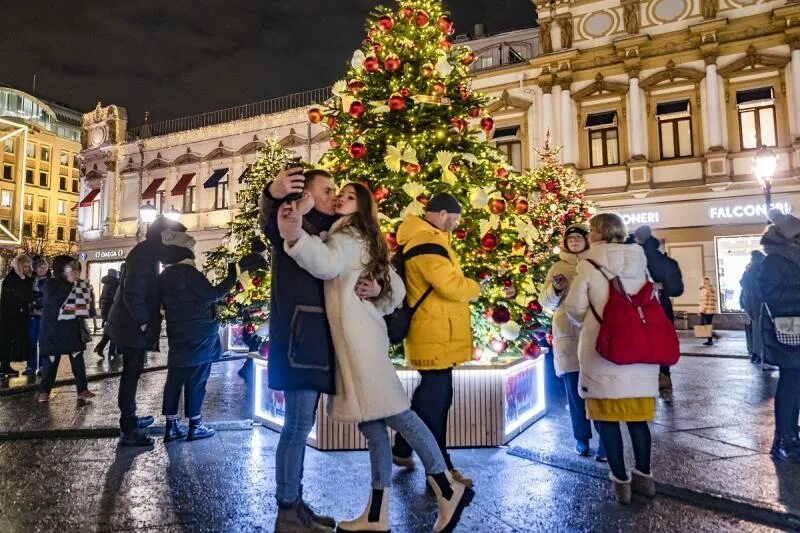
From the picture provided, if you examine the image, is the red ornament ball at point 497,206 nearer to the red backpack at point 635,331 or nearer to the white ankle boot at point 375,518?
the red backpack at point 635,331

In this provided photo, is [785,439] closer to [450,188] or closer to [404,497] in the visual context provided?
[404,497]

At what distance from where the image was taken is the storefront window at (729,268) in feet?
56.8

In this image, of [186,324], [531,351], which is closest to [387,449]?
[531,351]

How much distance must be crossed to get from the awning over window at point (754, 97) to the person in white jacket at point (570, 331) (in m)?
16.2

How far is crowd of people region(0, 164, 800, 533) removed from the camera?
9.69 ft

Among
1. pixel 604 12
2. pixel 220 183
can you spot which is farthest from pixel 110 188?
pixel 604 12

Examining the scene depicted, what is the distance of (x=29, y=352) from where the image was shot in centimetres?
1003

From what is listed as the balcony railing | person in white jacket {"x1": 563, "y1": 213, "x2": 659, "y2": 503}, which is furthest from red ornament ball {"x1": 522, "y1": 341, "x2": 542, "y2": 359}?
the balcony railing

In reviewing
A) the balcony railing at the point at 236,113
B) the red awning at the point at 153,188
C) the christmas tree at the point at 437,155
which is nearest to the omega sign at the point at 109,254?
the red awning at the point at 153,188

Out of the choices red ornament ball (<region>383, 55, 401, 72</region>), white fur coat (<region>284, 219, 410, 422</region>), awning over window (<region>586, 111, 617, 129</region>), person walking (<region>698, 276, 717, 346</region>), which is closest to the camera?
white fur coat (<region>284, 219, 410, 422</region>)

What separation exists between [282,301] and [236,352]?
1075 cm

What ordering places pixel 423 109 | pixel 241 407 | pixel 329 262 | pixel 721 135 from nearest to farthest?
pixel 329 262 < pixel 423 109 < pixel 241 407 < pixel 721 135

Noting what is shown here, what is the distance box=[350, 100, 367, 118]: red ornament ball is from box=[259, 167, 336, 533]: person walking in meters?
3.25

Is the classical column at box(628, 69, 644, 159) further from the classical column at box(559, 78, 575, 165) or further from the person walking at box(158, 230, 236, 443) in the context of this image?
the person walking at box(158, 230, 236, 443)
